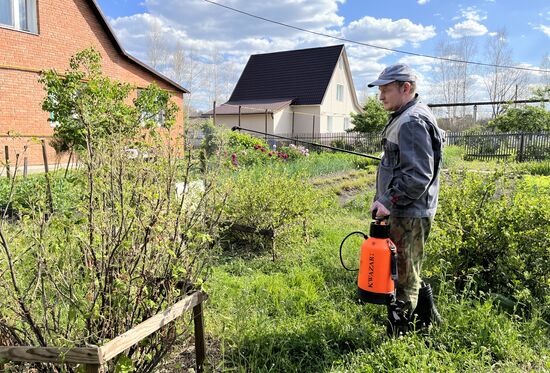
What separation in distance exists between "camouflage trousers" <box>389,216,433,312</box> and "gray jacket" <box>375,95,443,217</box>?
7cm

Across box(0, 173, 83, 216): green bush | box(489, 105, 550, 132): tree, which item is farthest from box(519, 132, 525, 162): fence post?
box(0, 173, 83, 216): green bush

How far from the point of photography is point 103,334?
6.25 ft

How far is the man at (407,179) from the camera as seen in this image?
255 centimetres

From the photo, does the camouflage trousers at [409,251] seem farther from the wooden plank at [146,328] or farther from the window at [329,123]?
the window at [329,123]

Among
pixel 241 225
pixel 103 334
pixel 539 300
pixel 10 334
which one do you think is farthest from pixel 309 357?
pixel 241 225

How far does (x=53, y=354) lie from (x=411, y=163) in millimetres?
2123

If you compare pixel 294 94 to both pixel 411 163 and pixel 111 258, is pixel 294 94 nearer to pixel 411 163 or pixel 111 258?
pixel 411 163

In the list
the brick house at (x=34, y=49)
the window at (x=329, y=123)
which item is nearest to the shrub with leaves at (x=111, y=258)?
the brick house at (x=34, y=49)

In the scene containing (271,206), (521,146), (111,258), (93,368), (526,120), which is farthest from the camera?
(526,120)

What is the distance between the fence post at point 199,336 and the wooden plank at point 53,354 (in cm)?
76

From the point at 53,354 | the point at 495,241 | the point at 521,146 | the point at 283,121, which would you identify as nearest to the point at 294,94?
the point at 283,121

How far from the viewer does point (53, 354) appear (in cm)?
172

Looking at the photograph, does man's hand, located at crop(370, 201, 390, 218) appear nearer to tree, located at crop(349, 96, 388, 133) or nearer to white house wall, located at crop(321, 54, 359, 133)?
tree, located at crop(349, 96, 388, 133)

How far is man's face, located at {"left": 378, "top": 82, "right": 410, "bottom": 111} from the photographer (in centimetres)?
275
